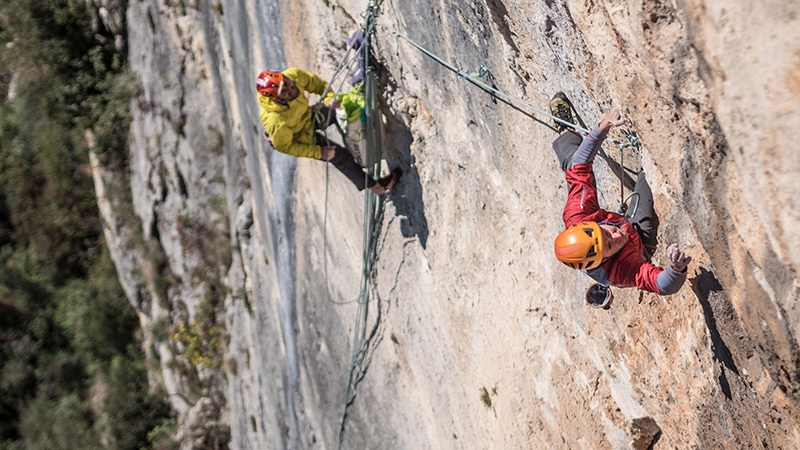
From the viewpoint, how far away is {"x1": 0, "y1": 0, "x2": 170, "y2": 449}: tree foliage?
15297mm

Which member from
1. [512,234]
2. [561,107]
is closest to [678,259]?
[561,107]

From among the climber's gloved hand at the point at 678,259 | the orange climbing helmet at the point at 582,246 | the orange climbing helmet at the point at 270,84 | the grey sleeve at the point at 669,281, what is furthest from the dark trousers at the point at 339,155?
the climber's gloved hand at the point at 678,259

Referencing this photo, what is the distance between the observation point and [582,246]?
3.37 meters

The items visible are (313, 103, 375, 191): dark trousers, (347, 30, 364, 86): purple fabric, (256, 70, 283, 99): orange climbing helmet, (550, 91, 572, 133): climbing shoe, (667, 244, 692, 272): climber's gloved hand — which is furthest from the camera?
(313, 103, 375, 191): dark trousers

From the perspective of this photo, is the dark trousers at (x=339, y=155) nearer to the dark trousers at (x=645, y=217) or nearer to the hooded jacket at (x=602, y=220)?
the hooded jacket at (x=602, y=220)

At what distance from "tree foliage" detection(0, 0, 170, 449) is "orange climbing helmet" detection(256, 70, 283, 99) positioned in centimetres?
1043

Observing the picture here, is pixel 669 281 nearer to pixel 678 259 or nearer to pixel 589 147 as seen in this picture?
pixel 678 259

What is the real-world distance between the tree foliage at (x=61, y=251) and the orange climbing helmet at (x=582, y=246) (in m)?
13.2

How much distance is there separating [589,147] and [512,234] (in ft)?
4.18

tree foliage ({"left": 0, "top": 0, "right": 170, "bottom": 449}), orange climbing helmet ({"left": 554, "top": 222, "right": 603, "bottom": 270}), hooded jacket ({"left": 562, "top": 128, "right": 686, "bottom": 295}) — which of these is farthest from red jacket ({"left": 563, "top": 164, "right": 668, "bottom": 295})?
tree foliage ({"left": 0, "top": 0, "right": 170, "bottom": 449})

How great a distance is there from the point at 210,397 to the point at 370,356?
683cm

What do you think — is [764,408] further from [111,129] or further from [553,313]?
[111,129]

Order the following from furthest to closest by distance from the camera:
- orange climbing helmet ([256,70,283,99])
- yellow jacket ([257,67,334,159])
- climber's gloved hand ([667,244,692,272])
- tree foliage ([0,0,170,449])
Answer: tree foliage ([0,0,170,449]), yellow jacket ([257,67,334,159]), orange climbing helmet ([256,70,283,99]), climber's gloved hand ([667,244,692,272])

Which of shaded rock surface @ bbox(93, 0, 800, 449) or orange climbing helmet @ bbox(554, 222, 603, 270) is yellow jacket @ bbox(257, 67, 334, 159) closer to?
shaded rock surface @ bbox(93, 0, 800, 449)
